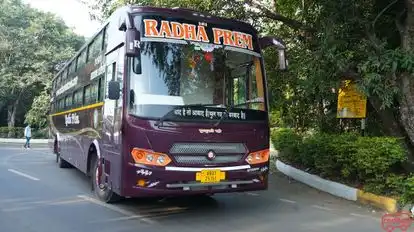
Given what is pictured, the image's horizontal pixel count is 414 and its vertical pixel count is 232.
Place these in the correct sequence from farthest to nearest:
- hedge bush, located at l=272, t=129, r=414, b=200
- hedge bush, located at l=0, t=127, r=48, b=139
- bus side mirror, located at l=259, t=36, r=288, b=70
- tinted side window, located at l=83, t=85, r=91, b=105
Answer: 1. hedge bush, located at l=0, t=127, r=48, b=139
2. tinted side window, located at l=83, t=85, r=91, b=105
3. hedge bush, located at l=272, t=129, r=414, b=200
4. bus side mirror, located at l=259, t=36, r=288, b=70

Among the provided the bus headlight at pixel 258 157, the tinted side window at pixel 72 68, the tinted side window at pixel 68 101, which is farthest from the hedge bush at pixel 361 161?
the tinted side window at pixel 72 68

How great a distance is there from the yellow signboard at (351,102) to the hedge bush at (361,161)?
590mm

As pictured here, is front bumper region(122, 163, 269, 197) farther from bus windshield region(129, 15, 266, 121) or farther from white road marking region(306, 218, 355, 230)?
white road marking region(306, 218, 355, 230)

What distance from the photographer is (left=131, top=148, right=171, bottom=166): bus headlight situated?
6922mm

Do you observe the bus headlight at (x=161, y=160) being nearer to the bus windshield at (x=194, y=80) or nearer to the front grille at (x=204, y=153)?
the front grille at (x=204, y=153)

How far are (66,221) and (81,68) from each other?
499 cm

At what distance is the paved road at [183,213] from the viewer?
700cm

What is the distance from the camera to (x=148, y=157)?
6930 mm

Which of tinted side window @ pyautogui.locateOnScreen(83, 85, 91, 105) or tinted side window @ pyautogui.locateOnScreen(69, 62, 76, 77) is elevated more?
tinted side window @ pyautogui.locateOnScreen(69, 62, 76, 77)

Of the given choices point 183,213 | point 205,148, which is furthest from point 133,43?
point 183,213

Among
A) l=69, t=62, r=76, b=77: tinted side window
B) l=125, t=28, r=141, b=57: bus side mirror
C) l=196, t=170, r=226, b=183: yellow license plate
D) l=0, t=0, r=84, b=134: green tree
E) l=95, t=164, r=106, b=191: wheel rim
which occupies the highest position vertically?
l=0, t=0, r=84, b=134: green tree

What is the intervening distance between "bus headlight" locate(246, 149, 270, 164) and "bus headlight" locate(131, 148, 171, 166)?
4.45ft

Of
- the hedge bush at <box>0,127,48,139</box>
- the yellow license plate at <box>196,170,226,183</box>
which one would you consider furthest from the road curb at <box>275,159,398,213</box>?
the hedge bush at <box>0,127,48,139</box>

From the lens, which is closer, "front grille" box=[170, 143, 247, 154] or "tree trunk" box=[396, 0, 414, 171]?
"front grille" box=[170, 143, 247, 154]
